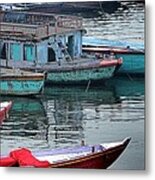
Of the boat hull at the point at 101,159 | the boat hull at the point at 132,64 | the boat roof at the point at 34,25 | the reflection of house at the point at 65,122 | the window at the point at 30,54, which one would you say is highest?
the boat roof at the point at 34,25

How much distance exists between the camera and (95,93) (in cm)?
226

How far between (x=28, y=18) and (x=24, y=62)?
192 millimetres

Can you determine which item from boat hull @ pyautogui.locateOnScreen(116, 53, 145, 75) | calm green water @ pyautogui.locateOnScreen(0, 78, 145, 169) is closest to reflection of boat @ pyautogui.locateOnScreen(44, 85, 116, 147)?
calm green water @ pyautogui.locateOnScreen(0, 78, 145, 169)

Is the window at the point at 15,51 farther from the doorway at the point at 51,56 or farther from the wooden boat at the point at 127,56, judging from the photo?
the wooden boat at the point at 127,56

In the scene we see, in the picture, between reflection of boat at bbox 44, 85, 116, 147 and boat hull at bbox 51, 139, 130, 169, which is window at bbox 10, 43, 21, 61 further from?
boat hull at bbox 51, 139, 130, 169

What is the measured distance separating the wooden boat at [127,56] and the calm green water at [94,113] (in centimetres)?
4

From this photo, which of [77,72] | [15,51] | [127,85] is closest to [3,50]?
[15,51]

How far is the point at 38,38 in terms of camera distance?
2.31 meters

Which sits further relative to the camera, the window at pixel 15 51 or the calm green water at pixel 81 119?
the window at pixel 15 51

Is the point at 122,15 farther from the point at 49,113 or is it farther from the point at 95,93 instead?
the point at 49,113

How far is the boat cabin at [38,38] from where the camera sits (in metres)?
2.28

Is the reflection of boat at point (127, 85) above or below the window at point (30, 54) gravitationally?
below

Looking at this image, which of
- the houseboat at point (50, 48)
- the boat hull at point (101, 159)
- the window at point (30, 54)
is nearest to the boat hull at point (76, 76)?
the houseboat at point (50, 48)

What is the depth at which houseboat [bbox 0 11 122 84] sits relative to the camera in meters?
2.27
